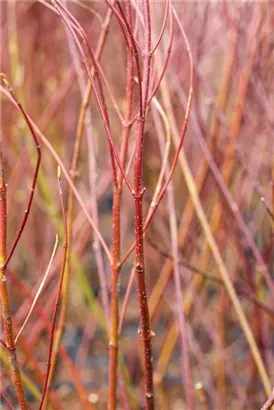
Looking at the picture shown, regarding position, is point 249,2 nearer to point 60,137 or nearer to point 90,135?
point 90,135

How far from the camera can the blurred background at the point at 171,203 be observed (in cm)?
151

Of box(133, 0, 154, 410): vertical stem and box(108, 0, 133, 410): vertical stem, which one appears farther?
box(108, 0, 133, 410): vertical stem

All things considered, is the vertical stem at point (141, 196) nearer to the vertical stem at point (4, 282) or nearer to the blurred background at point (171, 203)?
the vertical stem at point (4, 282)

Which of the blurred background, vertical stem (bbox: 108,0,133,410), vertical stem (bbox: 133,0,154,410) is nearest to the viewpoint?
vertical stem (bbox: 133,0,154,410)

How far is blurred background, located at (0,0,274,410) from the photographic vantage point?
4.96 ft

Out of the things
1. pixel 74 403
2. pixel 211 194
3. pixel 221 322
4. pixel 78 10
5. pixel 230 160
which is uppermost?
pixel 78 10

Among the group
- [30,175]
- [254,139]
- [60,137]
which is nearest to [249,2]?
[254,139]

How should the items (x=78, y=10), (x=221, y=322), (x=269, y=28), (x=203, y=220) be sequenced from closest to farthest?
(x=203, y=220) → (x=269, y=28) → (x=221, y=322) → (x=78, y=10)

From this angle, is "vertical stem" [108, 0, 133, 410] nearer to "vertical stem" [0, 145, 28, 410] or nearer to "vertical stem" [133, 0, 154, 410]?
"vertical stem" [133, 0, 154, 410]

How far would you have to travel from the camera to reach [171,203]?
1.26 metres

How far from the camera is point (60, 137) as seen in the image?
3.15m

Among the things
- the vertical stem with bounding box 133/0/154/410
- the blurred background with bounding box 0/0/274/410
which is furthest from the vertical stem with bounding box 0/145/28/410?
the blurred background with bounding box 0/0/274/410

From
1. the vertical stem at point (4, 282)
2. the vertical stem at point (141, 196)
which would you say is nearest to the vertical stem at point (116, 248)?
the vertical stem at point (141, 196)

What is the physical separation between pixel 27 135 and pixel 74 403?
1098mm
